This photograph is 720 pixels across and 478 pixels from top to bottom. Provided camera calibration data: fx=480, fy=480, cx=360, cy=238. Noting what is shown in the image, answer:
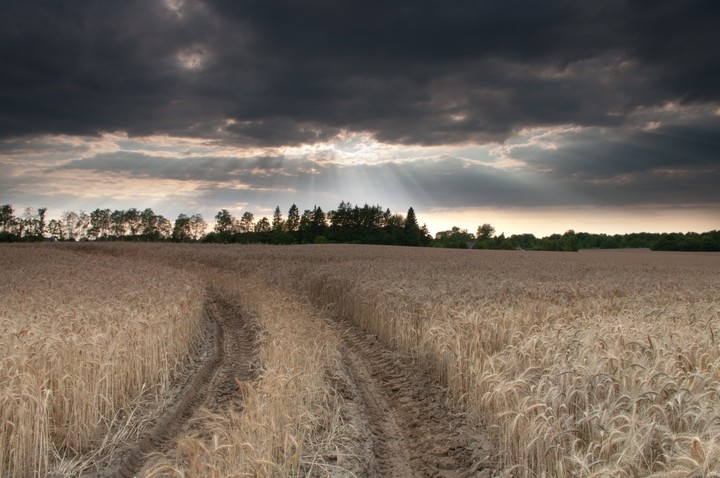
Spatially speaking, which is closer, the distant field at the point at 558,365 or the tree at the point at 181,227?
the distant field at the point at 558,365

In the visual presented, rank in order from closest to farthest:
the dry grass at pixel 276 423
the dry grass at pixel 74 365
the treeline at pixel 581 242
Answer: the dry grass at pixel 276 423 < the dry grass at pixel 74 365 < the treeline at pixel 581 242

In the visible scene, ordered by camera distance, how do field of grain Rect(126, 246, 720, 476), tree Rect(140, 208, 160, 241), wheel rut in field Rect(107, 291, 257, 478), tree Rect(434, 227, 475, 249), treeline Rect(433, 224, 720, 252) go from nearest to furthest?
field of grain Rect(126, 246, 720, 476)
wheel rut in field Rect(107, 291, 257, 478)
treeline Rect(433, 224, 720, 252)
tree Rect(434, 227, 475, 249)
tree Rect(140, 208, 160, 241)

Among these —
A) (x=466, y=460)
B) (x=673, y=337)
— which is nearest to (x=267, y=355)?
(x=466, y=460)

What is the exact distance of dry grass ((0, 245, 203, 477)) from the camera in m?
5.81

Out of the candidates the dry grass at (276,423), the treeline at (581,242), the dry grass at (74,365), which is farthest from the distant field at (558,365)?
the treeline at (581,242)

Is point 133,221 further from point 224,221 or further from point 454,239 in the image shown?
point 454,239

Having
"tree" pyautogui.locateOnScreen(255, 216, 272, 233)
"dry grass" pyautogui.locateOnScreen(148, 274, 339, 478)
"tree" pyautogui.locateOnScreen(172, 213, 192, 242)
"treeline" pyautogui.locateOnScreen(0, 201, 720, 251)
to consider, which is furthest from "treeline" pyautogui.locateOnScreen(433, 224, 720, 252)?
"dry grass" pyautogui.locateOnScreen(148, 274, 339, 478)

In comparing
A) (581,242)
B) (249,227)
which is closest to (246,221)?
(249,227)

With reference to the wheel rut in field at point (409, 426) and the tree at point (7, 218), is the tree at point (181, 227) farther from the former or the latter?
the wheel rut in field at point (409, 426)

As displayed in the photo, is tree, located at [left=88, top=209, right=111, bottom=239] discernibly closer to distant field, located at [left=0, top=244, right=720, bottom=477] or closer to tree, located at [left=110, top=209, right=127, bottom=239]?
tree, located at [left=110, top=209, right=127, bottom=239]

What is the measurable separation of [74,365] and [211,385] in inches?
110

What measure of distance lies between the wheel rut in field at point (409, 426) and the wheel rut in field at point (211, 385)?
2.25m

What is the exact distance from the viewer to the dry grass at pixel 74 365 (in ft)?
19.1

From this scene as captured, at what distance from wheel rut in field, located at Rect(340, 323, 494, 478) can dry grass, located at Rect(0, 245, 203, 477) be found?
3.73m
